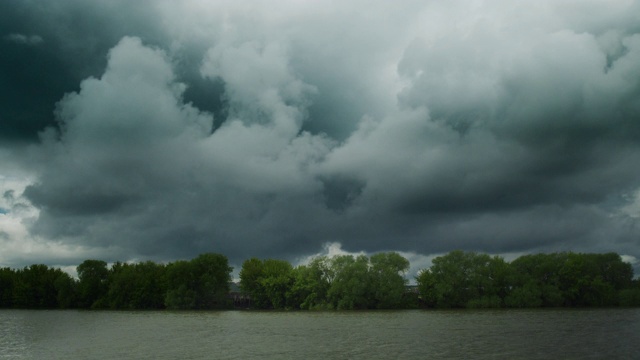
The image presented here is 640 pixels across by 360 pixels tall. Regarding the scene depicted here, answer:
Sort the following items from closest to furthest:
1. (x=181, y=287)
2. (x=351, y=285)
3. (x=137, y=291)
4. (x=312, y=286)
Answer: (x=351, y=285) → (x=312, y=286) → (x=181, y=287) → (x=137, y=291)

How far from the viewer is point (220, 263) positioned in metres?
184

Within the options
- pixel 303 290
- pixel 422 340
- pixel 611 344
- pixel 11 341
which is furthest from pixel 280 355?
pixel 303 290

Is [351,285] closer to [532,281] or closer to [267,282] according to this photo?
[267,282]

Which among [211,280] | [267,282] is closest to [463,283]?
[267,282]

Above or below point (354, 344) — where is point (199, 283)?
above

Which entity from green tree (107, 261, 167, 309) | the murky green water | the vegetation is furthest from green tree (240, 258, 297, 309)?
the murky green water

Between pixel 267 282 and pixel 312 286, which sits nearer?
pixel 312 286

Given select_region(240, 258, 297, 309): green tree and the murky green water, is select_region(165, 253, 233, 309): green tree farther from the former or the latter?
the murky green water

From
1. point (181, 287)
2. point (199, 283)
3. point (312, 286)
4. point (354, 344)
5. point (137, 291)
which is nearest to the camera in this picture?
point (354, 344)

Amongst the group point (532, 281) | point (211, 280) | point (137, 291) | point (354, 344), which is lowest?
point (354, 344)

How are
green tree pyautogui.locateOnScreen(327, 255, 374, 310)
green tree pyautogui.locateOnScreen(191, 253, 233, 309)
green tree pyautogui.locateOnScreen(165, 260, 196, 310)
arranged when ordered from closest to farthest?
green tree pyautogui.locateOnScreen(327, 255, 374, 310) < green tree pyautogui.locateOnScreen(165, 260, 196, 310) < green tree pyautogui.locateOnScreen(191, 253, 233, 309)

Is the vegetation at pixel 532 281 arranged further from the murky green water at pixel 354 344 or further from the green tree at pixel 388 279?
the murky green water at pixel 354 344

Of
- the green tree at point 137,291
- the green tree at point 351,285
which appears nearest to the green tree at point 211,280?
the green tree at point 137,291

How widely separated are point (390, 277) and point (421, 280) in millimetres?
10585
